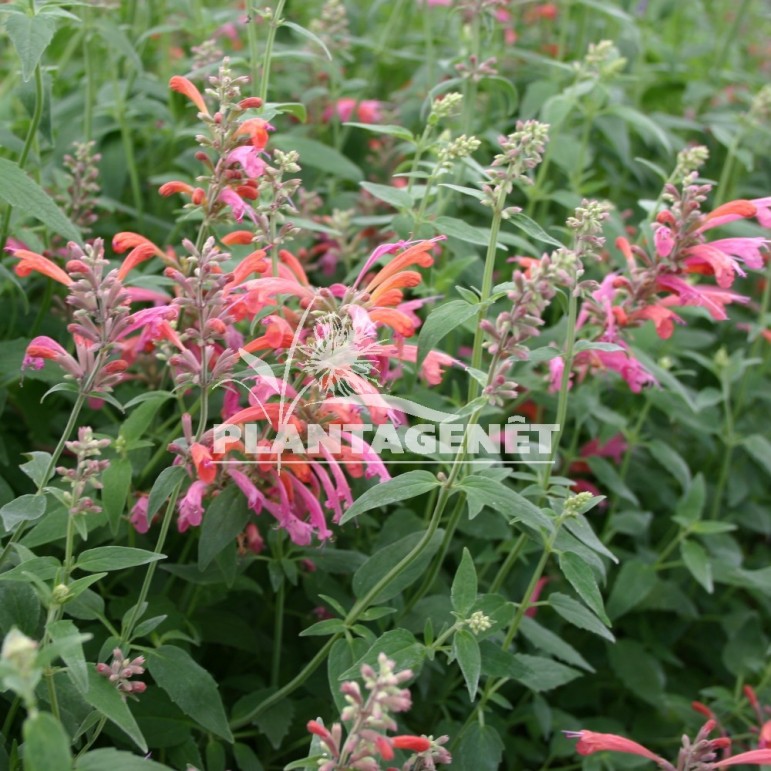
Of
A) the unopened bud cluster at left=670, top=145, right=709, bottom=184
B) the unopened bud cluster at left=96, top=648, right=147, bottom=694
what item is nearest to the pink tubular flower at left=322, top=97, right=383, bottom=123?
the unopened bud cluster at left=670, top=145, right=709, bottom=184

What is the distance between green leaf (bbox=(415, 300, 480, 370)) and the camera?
5.26 ft

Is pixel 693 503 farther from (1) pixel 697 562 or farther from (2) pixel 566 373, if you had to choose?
(2) pixel 566 373

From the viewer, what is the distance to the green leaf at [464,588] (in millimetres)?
1630

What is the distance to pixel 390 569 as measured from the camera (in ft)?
5.86

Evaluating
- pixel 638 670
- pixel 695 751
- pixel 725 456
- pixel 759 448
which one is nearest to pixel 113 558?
pixel 695 751

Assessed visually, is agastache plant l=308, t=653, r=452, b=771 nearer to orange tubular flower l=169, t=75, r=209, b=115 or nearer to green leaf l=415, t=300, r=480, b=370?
green leaf l=415, t=300, r=480, b=370

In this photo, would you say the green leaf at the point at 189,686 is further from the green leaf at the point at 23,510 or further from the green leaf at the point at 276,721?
the green leaf at the point at 23,510

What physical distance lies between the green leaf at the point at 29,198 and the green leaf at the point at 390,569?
31.7 inches

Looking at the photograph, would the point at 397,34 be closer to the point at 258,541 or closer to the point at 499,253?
the point at 499,253

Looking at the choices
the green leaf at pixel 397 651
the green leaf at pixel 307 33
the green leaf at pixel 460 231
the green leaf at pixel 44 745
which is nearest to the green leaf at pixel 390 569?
the green leaf at pixel 397 651

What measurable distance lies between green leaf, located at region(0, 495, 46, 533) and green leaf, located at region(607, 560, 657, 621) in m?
1.42

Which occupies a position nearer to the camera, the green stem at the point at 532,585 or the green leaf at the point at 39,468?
the green leaf at the point at 39,468

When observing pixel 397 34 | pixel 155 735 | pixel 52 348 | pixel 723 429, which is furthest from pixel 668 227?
pixel 397 34

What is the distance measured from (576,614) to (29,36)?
141cm
